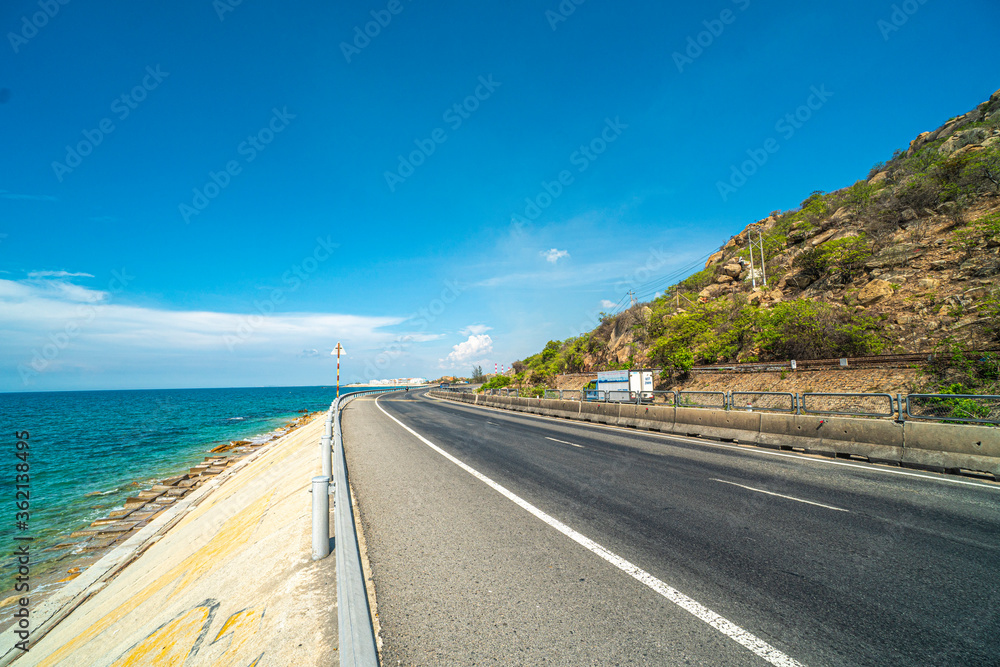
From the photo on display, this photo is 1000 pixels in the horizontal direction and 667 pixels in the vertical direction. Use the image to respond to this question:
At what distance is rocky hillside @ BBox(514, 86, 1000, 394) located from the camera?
65.9 feet

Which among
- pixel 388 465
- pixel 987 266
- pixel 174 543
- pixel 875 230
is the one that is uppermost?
pixel 875 230

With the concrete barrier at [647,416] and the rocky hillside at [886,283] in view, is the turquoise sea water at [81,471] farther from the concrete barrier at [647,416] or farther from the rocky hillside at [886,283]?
the rocky hillside at [886,283]

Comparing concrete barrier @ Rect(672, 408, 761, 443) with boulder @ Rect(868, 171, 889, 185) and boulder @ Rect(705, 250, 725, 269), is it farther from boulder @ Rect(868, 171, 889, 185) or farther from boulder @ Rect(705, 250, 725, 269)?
boulder @ Rect(705, 250, 725, 269)

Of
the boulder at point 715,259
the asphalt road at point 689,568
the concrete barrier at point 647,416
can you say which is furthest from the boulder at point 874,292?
the boulder at point 715,259

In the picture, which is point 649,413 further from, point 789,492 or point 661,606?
point 661,606

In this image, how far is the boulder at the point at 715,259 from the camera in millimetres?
67669

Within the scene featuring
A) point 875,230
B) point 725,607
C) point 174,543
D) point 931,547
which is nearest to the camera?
point 725,607

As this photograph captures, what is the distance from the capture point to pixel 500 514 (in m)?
6.07

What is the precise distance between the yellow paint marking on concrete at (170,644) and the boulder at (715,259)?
74.2 m

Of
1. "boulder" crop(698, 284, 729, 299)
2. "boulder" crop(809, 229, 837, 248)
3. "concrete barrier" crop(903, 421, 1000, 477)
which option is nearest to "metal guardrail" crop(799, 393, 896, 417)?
"concrete barrier" crop(903, 421, 1000, 477)

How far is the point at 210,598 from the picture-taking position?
503 cm

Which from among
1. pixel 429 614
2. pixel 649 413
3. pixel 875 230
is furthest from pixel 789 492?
pixel 875 230

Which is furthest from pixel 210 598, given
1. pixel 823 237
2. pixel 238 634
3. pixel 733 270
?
pixel 733 270

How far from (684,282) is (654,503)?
206 feet
